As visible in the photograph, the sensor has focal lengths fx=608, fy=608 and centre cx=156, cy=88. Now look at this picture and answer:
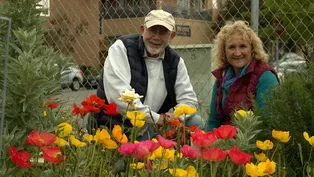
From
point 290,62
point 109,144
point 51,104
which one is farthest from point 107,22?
point 109,144

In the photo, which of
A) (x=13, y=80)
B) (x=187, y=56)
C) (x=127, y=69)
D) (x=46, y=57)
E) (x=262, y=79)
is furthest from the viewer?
(x=187, y=56)

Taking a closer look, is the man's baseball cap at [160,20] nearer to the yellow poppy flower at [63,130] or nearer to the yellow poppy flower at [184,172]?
the yellow poppy flower at [63,130]

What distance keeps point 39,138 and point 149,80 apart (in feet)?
6.40

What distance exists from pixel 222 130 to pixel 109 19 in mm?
3161

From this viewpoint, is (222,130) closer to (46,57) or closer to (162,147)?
(162,147)

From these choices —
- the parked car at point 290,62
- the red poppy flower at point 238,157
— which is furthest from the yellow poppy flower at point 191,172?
the parked car at point 290,62

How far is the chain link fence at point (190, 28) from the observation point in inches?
145

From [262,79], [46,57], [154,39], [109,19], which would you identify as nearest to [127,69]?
[154,39]

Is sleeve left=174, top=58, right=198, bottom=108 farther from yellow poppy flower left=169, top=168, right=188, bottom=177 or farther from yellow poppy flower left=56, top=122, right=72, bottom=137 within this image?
yellow poppy flower left=169, top=168, right=188, bottom=177

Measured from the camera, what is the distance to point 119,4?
461 centimetres

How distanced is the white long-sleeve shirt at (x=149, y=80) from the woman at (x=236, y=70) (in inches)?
7.5

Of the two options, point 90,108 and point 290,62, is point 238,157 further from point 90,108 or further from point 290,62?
point 290,62

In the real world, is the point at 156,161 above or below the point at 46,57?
below

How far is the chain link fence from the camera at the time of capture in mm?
3684
